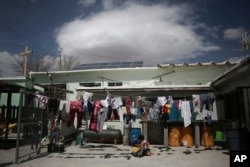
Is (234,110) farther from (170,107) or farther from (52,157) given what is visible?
(52,157)

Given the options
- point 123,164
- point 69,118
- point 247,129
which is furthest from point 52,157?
point 247,129

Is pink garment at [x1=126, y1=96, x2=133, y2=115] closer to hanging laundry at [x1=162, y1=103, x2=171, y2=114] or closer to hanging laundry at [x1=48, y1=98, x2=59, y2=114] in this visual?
hanging laundry at [x1=162, y1=103, x2=171, y2=114]

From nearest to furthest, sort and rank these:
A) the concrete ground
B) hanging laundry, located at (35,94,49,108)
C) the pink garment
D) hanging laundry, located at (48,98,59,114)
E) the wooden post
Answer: the concrete ground < hanging laundry, located at (35,94,49,108) < hanging laundry, located at (48,98,59,114) < the wooden post < the pink garment

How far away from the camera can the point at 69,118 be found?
14.2 m

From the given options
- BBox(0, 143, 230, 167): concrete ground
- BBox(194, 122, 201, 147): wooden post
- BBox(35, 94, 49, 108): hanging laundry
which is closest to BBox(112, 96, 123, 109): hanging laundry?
BBox(0, 143, 230, 167): concrete ground

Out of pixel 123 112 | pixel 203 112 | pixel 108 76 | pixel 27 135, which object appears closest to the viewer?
pixel 27 135

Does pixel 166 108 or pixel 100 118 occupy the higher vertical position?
pixel 166 108

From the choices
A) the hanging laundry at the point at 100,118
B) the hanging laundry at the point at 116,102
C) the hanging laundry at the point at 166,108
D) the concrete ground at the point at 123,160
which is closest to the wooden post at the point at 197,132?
the hanging laundry at the point at 166,108

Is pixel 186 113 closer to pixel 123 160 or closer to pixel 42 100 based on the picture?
pixel 123 160

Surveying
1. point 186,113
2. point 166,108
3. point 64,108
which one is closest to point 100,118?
point 64,108

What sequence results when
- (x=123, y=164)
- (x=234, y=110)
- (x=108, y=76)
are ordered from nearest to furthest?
1. (x=123, y=164)
2. (x=234, y=110)
3. (x=108, y=76)

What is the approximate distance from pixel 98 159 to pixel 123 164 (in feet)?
4.58

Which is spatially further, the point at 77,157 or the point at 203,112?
the point at 203,112

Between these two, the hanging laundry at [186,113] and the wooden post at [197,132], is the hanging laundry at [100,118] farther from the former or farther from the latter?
the wooden post at [197,132]
